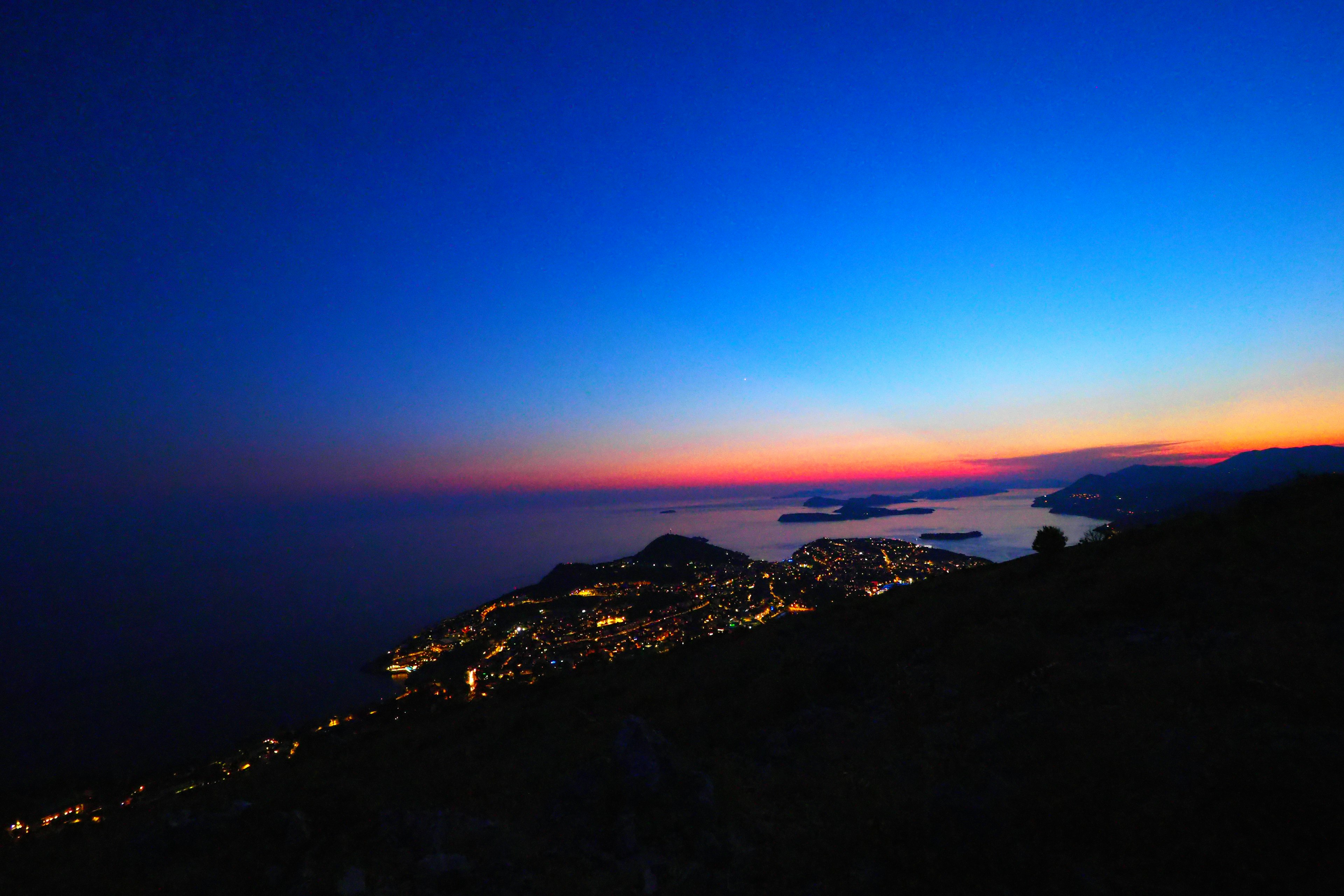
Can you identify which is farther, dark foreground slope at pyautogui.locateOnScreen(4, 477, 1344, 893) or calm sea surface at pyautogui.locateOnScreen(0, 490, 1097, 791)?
calm sea surface at pyautogui.locateOnScreen(0, 490, 1097, 791)

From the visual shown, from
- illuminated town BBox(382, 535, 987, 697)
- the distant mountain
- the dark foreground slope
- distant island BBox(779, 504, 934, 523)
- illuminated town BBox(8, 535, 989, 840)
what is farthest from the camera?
distant island BBox(779, 504, 934, 523)

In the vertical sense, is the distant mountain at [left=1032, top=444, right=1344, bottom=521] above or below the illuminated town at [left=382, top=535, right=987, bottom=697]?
above

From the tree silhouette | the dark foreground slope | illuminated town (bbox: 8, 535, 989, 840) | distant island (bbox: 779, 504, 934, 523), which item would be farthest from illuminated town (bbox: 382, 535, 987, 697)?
distant island (bbox: 779, 504, 934, 523)

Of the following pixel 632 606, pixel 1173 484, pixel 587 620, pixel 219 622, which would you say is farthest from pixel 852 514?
pixel 219 622

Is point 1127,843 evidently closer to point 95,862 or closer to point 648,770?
point 648,770

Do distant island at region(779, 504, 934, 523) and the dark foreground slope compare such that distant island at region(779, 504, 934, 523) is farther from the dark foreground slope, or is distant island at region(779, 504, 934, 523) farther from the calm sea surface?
the dark foreground slope

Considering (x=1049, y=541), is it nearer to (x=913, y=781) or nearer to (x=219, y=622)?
(x=913, y=781)
